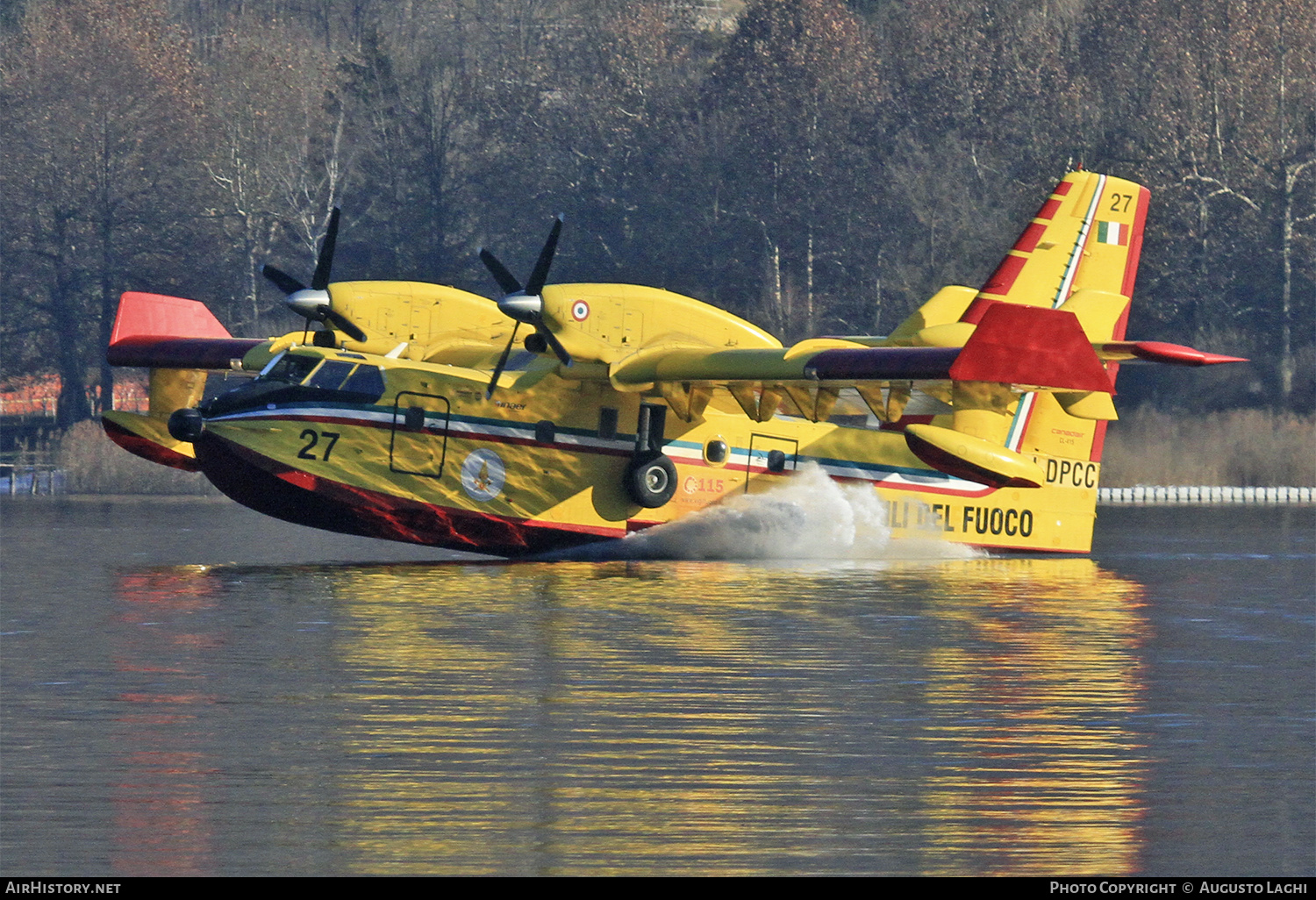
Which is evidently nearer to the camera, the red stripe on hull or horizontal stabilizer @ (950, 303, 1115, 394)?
horizontal stabilizer @ (950, 303, 1115, 394)

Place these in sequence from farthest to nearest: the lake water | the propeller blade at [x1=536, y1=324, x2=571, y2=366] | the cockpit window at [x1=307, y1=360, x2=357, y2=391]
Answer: the propeller blade at [x1=536, y1=324, x2=571, y2=366] < the cockpit window at [x1=307, y1=360, x2=357, y2=391] < the lake water

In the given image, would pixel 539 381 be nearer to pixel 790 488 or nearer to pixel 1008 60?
pixel 790 488

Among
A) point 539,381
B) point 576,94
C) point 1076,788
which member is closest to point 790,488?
point 539,381

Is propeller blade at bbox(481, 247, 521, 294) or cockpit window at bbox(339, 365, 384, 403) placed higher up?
propeller blade at bbox(481, 247, 521, 294)

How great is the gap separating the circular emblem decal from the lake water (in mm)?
1798

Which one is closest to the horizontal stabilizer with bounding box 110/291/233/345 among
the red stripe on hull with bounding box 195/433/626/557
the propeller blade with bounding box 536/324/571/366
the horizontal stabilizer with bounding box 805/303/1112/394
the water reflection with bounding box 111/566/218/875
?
the red stripe on hull with bounding box 195/433/626/557

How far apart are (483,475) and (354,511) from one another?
6.13ft

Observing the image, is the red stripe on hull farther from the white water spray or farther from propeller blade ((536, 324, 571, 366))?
propeller blade ((536, 324, 571, 366))

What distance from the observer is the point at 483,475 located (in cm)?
2775

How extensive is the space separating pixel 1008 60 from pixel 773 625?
54099 millimetres

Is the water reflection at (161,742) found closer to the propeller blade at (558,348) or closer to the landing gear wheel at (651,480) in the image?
the propeller blade at (558,348)

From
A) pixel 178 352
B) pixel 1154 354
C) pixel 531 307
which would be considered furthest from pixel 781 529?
pixel 178 352

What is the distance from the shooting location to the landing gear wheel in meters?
28.5

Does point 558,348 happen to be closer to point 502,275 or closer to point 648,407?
point 502,275
